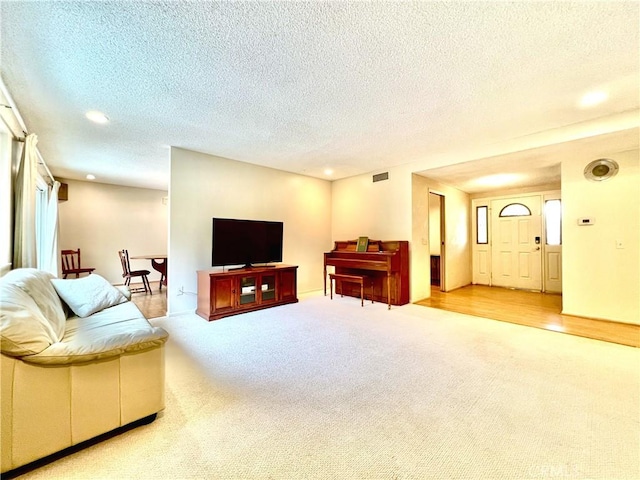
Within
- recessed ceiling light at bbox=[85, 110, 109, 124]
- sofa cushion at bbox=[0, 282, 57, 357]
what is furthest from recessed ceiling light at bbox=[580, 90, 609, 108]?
recessed ceiling light at bbox=[85, 110, 109, 124]

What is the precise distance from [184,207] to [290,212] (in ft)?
6.35

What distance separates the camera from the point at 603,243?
3428 millimetres

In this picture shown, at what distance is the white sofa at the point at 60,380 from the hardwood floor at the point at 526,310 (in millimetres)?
3954

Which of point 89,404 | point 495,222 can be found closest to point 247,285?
point 89,404

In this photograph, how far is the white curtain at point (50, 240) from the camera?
14.4ft

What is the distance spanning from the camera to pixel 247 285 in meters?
4.00

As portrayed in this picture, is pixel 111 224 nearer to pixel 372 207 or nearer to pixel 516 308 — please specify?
pixel 372 207

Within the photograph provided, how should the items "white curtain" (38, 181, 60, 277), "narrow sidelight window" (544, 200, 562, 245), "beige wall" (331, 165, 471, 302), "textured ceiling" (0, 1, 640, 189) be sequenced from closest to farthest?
1. "textured ceiling" (0, 1, 640, 189)
2. "white curtain" (38, 181, 60, 277)
3. "beige wall" (331, 165, 471, 302)
4. "narrow sidelight window" (544, 200, 562, 245)

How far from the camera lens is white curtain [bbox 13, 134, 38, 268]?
2637 mm

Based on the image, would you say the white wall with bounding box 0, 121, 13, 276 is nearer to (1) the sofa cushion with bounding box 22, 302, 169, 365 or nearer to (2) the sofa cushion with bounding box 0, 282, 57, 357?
(1) the sofa cushion with bounding box 22, 302, 169, 365

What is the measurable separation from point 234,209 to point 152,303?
7.23ft

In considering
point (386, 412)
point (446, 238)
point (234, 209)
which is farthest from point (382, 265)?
point (386, 412)

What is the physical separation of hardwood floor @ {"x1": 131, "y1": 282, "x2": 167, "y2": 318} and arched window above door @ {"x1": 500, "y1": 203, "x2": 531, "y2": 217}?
6914 millimetres

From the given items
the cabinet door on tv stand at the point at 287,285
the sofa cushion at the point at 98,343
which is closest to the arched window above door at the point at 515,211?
the cabinet door on tv stand at the point at 287,285
